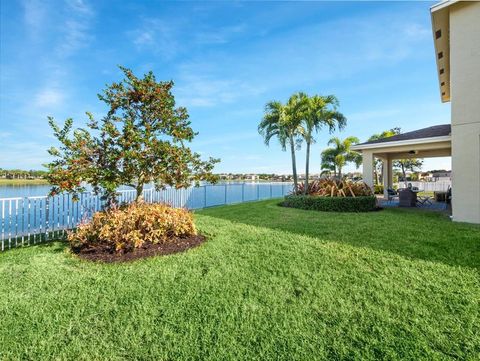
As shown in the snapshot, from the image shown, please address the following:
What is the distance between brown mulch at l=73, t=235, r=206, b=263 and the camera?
4363 millimetres

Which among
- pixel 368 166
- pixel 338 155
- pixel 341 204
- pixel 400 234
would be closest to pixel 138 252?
pixel 400 234

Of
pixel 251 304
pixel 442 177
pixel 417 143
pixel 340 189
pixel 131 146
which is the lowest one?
pixel 251 304

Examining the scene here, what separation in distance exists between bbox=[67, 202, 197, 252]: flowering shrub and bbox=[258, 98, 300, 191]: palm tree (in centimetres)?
902

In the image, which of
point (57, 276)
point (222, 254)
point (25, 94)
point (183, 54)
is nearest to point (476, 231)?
point (222, 254)

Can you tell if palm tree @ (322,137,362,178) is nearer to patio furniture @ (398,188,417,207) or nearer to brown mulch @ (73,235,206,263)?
patio furniture @ (398,188,417,207)

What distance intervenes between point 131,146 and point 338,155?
24748 mm

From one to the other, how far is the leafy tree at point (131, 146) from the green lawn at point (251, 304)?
1619 millimetres

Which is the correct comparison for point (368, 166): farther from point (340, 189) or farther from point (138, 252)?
point (138, 252)

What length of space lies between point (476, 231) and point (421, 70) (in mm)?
6934

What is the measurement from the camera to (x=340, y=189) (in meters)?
10.5

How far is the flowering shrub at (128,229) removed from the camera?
4617mm

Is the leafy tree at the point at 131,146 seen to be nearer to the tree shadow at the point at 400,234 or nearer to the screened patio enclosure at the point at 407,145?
the tree shadow at the point at 400,234

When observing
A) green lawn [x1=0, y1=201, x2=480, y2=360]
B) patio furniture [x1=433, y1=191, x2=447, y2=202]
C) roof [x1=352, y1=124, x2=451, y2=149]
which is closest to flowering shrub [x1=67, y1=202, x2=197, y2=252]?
green lawn [x1=0, y1=201, x2=480, y2=360]

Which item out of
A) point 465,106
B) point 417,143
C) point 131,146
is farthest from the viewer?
point 417,143
